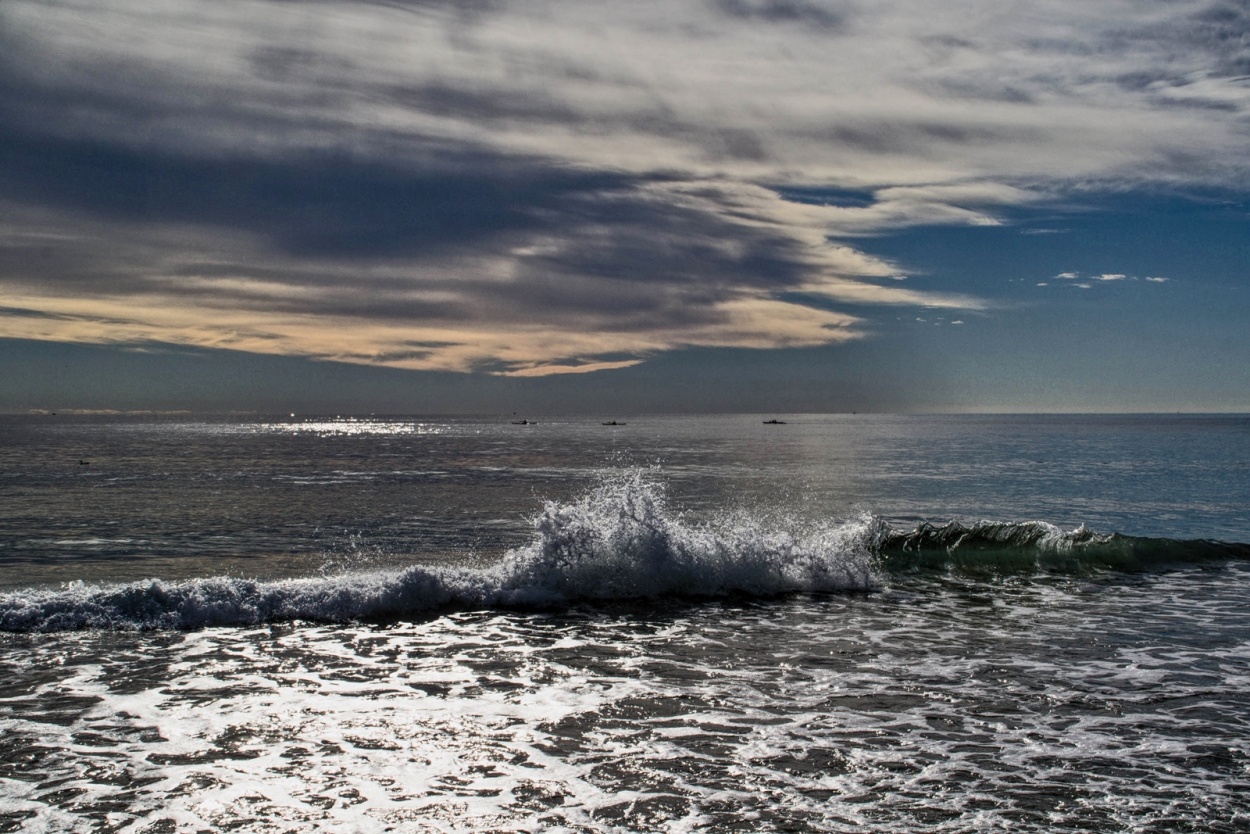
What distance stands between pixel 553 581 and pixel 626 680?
6.03m

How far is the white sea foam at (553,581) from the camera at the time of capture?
46.2 ft

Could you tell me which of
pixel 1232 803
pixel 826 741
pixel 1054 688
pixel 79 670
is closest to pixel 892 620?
pixel 1054 688

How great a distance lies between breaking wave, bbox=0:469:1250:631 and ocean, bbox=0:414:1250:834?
2.9 inches

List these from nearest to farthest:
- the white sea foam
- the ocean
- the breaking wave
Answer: the ocean < the white sea foam < the breaking wave

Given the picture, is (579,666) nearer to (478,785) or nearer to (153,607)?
(478,785)

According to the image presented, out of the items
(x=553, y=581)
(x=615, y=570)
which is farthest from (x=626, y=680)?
(x=615, y=570)

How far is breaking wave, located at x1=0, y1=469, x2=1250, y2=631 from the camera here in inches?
559

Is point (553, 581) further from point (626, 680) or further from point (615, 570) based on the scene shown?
point (626, 680)

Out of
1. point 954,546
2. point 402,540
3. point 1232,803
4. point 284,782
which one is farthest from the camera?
point 402,540

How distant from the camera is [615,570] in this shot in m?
17.5

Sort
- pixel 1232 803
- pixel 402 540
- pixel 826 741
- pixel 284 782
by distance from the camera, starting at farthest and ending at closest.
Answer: pixel 402 540
pixel 826 741
pixel 284 782
pixel 1232 803

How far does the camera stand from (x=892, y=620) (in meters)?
14.8

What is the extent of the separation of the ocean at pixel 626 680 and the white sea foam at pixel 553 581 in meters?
0.07

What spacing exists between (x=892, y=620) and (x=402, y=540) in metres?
15.6
